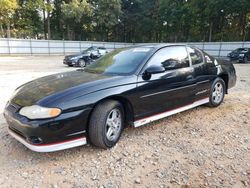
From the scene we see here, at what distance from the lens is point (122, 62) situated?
372cm

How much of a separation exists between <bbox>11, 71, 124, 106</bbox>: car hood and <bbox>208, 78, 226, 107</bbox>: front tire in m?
2.48

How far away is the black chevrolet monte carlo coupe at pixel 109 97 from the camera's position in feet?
8.74

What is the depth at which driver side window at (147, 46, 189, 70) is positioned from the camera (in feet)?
12.1

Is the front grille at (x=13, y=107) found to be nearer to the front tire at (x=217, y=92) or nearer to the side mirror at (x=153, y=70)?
the side mirror at (x=153, y=70)

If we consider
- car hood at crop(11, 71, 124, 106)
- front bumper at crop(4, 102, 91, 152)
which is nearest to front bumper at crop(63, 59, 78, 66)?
car hood at crop(11, 71, 124, 106)

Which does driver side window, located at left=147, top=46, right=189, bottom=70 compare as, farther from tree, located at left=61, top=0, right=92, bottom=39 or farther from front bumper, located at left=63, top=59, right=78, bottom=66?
tree, located at left=61, top=0, right=92, bottom=39

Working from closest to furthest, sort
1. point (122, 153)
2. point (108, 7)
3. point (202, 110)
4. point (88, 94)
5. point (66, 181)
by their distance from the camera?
point (66, 181) → point (88, 94) → point (122, 153) → point (202, 110) → point (108, 7)

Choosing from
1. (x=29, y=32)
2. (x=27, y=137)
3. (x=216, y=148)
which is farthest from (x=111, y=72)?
(x=29, y=32)

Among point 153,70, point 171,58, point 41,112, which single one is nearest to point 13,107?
point 41,112

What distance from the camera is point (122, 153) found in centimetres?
306

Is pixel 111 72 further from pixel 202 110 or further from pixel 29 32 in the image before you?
pixel 29 32

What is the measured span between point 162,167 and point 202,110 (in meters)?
2.38

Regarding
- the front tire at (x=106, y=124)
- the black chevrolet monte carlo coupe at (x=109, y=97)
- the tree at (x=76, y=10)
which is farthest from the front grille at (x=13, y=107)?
the tree at (x=76, y=10)

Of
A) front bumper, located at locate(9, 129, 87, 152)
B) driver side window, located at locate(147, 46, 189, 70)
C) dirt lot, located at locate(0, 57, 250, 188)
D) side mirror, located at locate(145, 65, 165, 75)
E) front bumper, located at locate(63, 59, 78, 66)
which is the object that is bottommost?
dirt lot, located at locate(0, 57, 250, 188)
